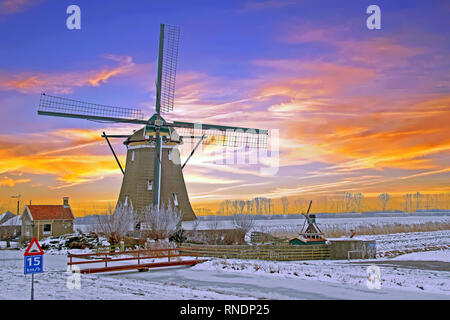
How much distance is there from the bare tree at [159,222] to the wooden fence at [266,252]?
5.68ft

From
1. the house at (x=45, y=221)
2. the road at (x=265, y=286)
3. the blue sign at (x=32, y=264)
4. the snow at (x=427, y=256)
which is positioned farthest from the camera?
the house at (x=45, y=221)

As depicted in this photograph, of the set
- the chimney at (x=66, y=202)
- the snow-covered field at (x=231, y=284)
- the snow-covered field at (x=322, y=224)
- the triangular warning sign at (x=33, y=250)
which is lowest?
the snow-covered field at (x=322, y=224)

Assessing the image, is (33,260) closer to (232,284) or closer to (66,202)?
(232,284)

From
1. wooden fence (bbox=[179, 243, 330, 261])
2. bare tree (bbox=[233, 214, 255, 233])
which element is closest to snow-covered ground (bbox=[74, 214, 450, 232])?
bare tree (bbox=[233, 214, 255, 233])

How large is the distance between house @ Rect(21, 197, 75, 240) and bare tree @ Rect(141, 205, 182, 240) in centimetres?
1451

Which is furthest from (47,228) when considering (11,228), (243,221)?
(243,221)

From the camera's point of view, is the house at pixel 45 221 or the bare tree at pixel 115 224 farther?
the house at pixel 45 221

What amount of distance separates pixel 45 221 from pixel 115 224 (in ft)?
48.8

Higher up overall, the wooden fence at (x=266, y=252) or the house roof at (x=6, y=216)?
the house roof at (x=6, y=216)

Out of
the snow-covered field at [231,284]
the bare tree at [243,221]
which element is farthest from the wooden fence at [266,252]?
the bare tree at [243,221]

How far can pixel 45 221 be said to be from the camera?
40406mm

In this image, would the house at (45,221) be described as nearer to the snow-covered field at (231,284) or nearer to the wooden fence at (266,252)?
the wooden fence at (266,252)

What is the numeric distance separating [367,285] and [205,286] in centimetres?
558

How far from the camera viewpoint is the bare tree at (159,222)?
28.8 m
